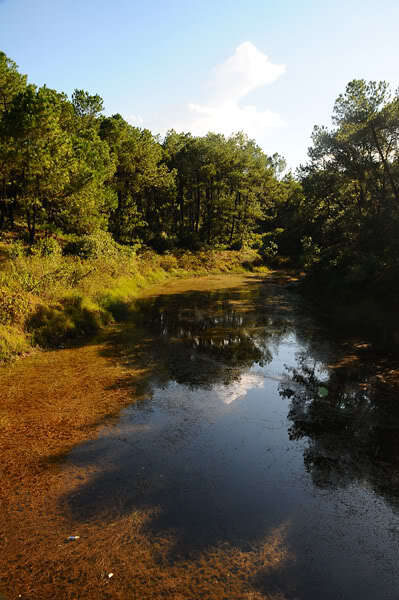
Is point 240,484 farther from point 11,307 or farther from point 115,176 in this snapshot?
point 115,176

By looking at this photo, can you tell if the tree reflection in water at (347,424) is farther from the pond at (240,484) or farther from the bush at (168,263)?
the bush at (168,263)

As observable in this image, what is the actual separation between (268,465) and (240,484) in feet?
2.42

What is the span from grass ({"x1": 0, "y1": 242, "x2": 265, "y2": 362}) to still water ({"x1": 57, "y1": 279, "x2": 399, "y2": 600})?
304 centimetres

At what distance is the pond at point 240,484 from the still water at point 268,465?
0.8 inches

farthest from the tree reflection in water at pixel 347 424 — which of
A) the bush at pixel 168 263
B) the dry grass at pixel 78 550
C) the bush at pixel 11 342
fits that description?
the bush at pixel 168 263

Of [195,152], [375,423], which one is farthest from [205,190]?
[375,423]

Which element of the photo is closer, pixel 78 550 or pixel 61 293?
pixel 78 550

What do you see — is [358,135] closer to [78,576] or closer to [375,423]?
[375,423]

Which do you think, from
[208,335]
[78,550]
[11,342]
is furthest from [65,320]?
[78,550]

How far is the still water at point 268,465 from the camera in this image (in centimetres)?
412

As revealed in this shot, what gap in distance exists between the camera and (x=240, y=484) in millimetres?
5348

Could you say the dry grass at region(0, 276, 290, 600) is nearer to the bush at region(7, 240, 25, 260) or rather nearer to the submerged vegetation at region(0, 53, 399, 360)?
the submerged vegetation at region(0, 53, 399, 360)

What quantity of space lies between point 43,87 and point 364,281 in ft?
76.7

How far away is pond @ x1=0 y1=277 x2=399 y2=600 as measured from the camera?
3.80 meters
